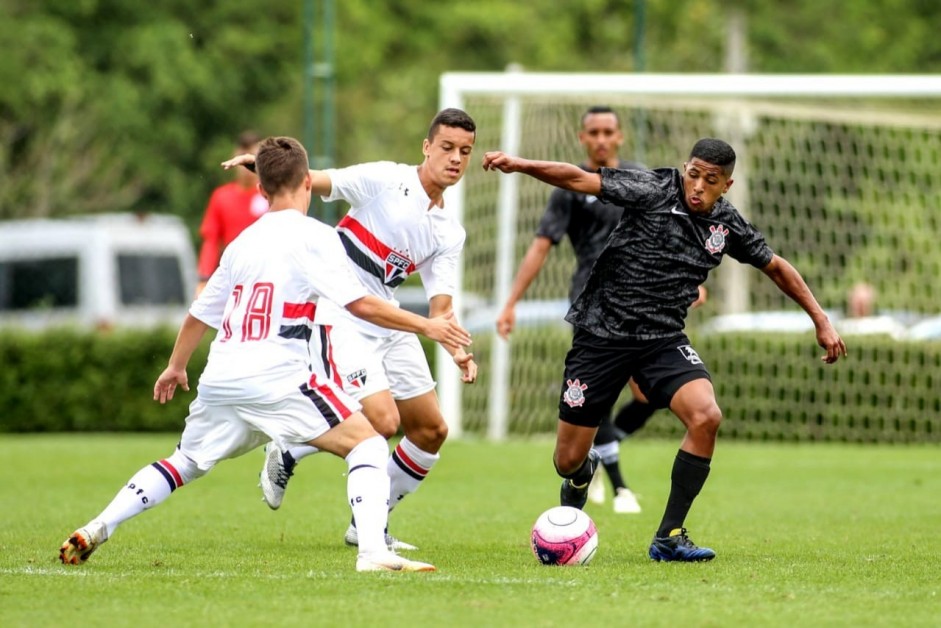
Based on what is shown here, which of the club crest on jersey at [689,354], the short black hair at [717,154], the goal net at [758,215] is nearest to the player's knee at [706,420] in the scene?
the club crest on jersey at [689,354]

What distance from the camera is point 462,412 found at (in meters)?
19.7

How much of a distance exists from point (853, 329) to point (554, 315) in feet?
12.5

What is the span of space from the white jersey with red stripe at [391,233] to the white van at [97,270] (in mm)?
16307

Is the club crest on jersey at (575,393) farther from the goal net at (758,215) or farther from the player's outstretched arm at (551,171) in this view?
the goal net at (758,215)

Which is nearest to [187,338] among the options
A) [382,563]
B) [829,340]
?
[382,563]

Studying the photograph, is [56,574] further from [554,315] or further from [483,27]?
[483,27]

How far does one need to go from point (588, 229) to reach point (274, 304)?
13.6 ft

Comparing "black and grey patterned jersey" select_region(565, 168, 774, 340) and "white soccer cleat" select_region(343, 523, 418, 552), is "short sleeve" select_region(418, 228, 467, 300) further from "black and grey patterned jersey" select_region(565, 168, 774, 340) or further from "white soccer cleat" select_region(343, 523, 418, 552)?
"white soccer cleat" select_region(343, 523, 418, 552)

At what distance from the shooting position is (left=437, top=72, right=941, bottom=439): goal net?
18328mm

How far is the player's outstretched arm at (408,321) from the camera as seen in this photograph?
6488 millimetres

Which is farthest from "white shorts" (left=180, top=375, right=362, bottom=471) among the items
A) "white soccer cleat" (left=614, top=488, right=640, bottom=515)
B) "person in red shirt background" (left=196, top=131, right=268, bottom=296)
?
"person in red shirt background" (left=196, top=131, right=268, bottom=296)

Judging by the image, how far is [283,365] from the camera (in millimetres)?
6625

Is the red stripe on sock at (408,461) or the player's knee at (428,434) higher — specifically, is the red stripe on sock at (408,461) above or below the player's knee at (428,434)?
below

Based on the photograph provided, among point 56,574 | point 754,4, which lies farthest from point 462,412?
point 754,4
